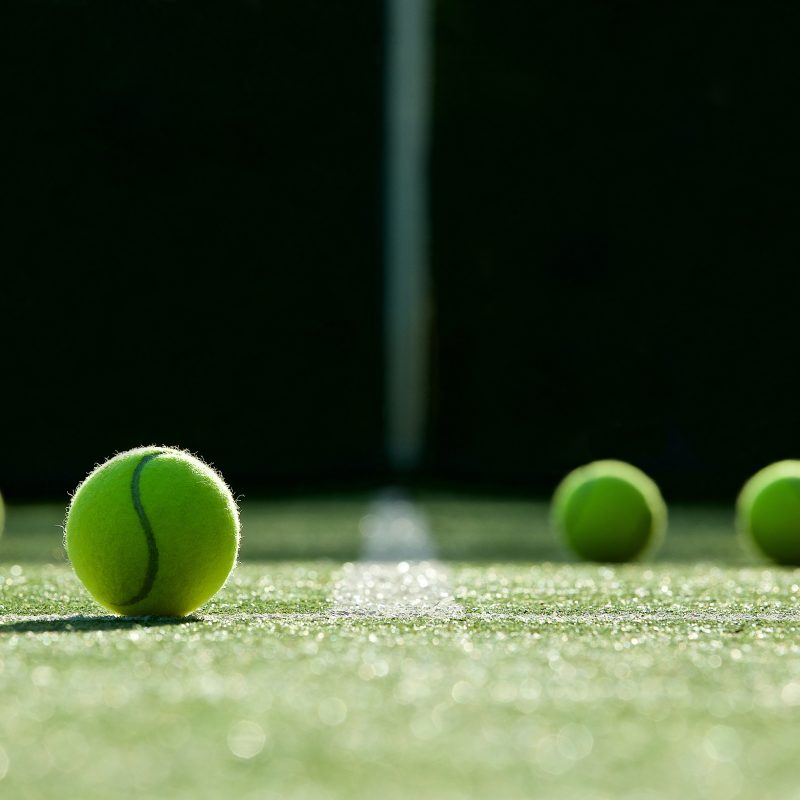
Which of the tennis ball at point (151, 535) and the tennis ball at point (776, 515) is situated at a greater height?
the tennis ball at point (151, 535)

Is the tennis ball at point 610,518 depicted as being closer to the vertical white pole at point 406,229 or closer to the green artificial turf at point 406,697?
the green artificial turf at point 406,697

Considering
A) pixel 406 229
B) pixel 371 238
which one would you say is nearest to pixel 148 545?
pixel 371 238

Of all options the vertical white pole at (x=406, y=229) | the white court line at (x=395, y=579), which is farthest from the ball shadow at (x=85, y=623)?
the vertical white pole at (x=406, y=229)

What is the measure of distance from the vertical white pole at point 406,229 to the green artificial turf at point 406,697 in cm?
798

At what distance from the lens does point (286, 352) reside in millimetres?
10789

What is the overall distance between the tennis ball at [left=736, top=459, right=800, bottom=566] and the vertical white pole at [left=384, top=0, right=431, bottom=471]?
6753mm

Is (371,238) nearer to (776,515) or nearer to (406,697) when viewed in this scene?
(776,515)

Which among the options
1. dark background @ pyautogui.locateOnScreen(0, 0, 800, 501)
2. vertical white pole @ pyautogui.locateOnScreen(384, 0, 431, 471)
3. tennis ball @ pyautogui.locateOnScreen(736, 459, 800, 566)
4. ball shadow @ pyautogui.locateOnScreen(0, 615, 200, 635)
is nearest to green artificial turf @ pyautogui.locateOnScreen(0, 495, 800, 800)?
ball shadow @ pyautogui.locateOnScreen(0, 615, 200, 635)

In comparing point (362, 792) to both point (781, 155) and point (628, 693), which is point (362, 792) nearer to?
point (628, 693)

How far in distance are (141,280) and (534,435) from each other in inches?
142

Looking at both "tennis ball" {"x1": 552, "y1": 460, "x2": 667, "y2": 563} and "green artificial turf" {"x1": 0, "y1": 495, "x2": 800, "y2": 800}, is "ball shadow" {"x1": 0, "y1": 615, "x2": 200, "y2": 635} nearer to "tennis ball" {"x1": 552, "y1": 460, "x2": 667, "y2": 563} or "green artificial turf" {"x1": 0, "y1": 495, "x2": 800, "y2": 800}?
"green artificial turf" {"x1": 0, "y1": 495, "x2": 800, "y2": 800}

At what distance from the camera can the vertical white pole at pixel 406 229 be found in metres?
11.2

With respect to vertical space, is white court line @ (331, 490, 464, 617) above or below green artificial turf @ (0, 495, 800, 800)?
below

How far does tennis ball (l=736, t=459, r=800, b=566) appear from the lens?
14.1 ft
